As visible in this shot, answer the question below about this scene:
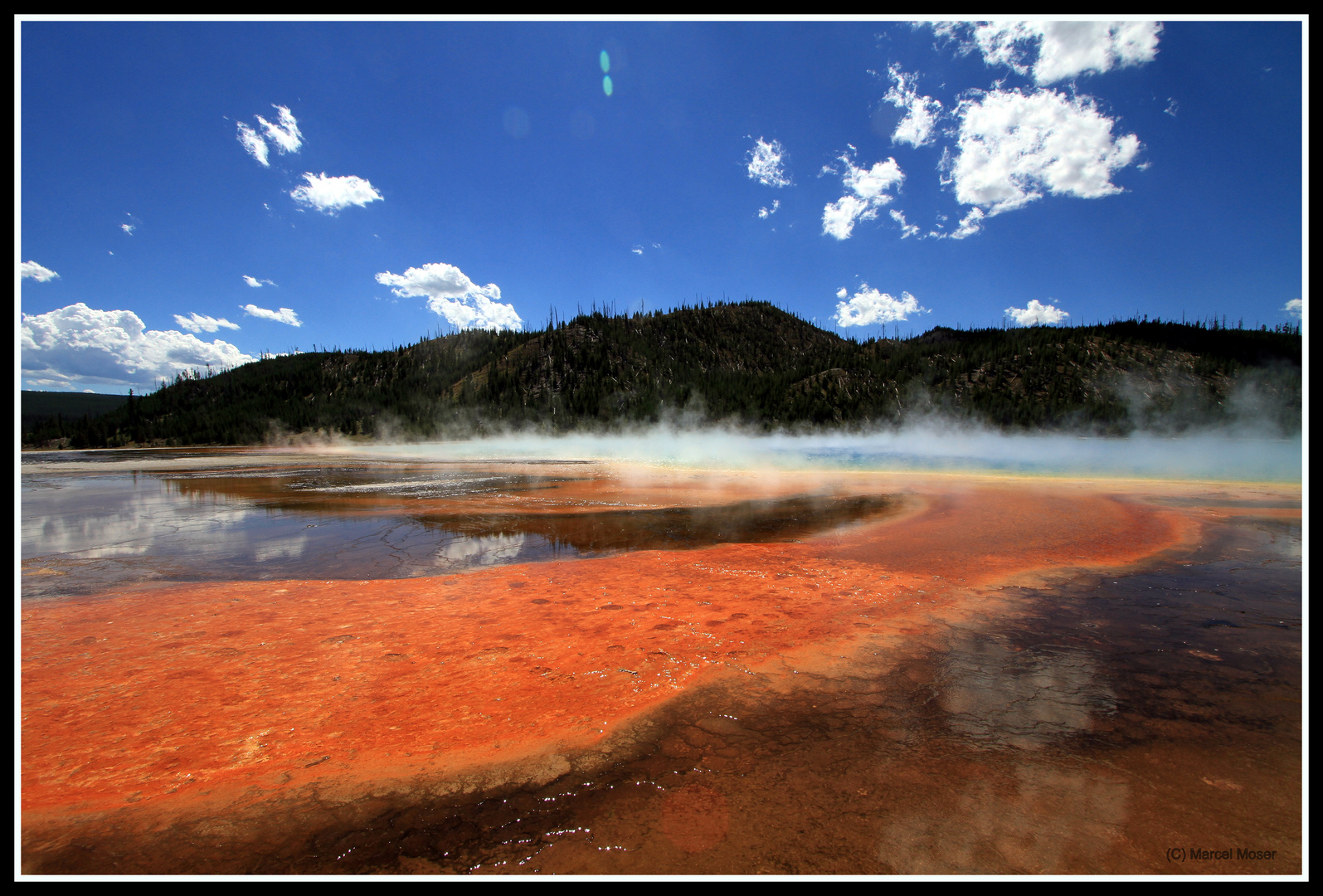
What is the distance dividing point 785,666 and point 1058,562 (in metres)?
6.06

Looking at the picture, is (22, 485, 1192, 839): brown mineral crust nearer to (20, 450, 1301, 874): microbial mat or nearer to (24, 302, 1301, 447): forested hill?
(20, 450, 1301, 874): microbial mat

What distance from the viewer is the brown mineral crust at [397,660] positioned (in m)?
3.29

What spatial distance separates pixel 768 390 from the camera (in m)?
92.7

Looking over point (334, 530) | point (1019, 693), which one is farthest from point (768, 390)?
point (1019, 693)

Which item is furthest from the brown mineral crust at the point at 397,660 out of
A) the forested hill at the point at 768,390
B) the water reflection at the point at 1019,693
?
the forested hill at the point at 768,390

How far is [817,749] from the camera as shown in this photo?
3.42m

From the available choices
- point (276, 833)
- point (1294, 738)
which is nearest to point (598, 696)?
point (276, 833)

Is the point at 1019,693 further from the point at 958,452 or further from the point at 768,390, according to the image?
the point at 768,390

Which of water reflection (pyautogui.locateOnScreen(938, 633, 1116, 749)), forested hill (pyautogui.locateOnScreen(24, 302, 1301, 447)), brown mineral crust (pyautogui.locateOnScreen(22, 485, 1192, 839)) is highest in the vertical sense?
forested hill (pyautogui.locateOnScreen(24, 302, 1301, 447))

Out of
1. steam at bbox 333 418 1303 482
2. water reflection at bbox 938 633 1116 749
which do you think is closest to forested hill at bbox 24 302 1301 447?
steam at bbox 333 418 1303 482

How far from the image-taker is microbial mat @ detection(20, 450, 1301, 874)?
8.72ft

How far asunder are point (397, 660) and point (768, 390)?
299ft

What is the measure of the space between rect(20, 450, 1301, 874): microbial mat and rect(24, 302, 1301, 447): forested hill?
76808 mm
